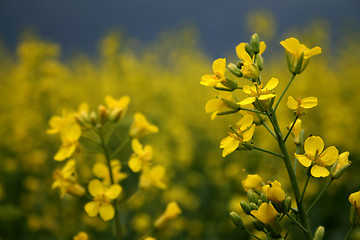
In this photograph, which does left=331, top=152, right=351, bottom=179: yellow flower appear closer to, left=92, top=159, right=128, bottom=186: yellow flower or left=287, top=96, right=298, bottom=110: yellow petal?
left=287, top=96, right=298, bottom=110: yellow petal

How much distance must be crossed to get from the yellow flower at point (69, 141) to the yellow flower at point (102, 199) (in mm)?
269

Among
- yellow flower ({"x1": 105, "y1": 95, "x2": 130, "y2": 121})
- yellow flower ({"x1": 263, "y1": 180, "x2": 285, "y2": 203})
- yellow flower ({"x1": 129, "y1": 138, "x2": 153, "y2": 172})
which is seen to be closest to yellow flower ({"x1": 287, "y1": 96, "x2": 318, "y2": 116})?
yellow flower ({"x1": 263, "y1": 180, "x2": 285, "y2": 203})

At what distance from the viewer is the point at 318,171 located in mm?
1164

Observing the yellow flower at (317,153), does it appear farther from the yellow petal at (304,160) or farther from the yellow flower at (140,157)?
the yellow flower at (140,157)

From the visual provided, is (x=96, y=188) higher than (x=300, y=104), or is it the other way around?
(x=300, y=104)

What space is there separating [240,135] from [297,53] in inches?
17.8

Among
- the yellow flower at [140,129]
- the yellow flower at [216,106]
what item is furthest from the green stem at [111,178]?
the yellow flower at [216,106]

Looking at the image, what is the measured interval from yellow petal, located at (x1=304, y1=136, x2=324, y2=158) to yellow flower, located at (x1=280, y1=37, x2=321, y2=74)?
300 mm

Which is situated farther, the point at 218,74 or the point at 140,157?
the point at 140,157

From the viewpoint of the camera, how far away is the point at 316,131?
17.6ft

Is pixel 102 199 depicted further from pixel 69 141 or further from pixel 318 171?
pixel 318 171

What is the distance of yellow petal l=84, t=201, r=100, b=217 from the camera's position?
158cm

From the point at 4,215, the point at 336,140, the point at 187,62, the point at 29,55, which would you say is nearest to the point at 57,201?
the point at 4,215

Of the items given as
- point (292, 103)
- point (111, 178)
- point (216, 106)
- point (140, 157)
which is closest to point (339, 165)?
point (292, 103)
